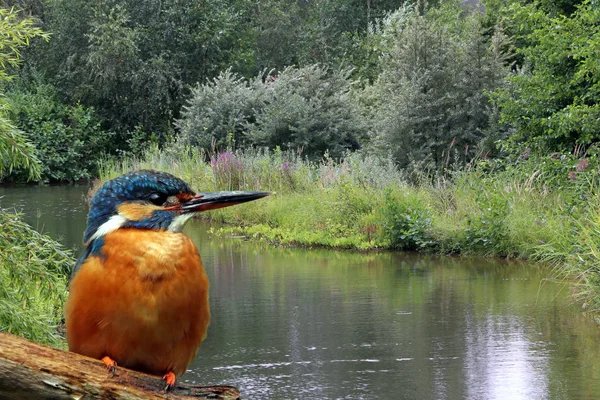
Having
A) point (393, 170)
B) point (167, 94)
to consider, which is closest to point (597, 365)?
point (393, 170)

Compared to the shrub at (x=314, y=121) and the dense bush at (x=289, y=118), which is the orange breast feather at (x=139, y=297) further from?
the shrub at (x=314, y=121)

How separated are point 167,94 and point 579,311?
23369 millimetres

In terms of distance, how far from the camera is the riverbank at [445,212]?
37.0 feet

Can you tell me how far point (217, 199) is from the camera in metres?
2.35

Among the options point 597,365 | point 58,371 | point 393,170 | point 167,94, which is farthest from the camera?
point 167,94

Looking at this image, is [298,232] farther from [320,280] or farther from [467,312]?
[467,312]

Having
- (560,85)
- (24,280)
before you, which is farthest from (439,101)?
(24,280)

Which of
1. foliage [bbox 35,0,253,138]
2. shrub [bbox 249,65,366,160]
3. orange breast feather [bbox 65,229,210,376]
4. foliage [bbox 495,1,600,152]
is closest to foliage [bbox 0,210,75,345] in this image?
orange breast feather [bbox 65,229,210,376]

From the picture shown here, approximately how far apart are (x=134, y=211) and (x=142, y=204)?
28 millimetres

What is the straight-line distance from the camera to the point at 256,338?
8539 millimetres

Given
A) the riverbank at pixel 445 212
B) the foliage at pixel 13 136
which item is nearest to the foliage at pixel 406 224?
the riverbank at pixel 445 212

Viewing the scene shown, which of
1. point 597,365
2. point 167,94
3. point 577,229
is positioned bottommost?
point 597,365

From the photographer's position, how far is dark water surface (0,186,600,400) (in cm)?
702

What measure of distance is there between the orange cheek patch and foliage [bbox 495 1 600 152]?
1104 centimetres
